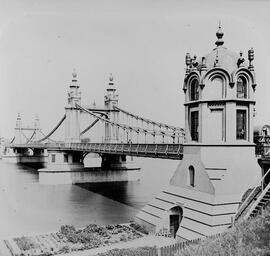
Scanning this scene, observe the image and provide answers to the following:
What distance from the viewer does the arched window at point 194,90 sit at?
21109 millimetres

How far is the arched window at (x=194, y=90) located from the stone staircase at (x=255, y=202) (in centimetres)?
558

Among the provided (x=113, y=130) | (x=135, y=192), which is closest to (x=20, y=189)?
(x=135, y=192)

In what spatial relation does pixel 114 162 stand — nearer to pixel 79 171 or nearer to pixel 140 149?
pixel 79 171

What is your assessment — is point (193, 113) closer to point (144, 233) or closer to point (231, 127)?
point (231, 127)

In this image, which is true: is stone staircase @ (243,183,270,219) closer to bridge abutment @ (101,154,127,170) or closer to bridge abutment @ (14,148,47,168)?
bridge abutment @ (101,154,127,170)

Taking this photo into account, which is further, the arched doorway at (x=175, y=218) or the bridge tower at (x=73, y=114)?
the bridge tower at (x=73, y=114)

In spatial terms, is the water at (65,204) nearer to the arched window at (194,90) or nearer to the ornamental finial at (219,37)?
the arched window at (194,90)

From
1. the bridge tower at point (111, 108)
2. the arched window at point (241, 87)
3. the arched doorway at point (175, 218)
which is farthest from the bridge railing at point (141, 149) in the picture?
the bridge tower at point (111, 108)

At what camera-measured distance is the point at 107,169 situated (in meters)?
55.7

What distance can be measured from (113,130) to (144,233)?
135ft

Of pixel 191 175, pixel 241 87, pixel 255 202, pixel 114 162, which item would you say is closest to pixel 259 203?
pixel 255 202

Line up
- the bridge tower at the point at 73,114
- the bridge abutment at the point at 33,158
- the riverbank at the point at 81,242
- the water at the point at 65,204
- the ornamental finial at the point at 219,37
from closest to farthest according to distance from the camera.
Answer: the riverbank at the point at 81,242, the ornamental finial at the point at 219,37, the water at the point at 65,204, the bridge tower at the point at 73,114, the bridge abutment at the point at 33,158

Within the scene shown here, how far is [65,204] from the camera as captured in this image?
36219mm

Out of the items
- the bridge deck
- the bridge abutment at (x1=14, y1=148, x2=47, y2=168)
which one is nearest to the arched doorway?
the bridge deck
